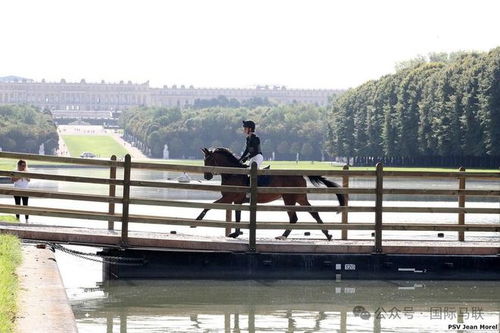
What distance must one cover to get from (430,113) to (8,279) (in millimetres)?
112197

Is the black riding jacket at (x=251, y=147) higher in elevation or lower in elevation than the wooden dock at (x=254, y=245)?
higher

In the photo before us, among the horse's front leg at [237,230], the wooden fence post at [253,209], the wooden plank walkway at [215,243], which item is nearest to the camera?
the wooden plank walkway at [215,243]

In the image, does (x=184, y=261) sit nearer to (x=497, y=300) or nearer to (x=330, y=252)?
(x=330, y=252)

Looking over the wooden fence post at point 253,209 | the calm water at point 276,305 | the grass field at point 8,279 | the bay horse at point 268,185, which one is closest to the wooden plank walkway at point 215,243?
the wooden fence post at point 253,209

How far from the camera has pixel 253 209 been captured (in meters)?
22.2

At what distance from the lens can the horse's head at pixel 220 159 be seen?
78.8ft

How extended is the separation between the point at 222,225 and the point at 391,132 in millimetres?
119086

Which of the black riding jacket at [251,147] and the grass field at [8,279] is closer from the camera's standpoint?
the grass field at [8,279]

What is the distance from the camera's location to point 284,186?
76.6ft

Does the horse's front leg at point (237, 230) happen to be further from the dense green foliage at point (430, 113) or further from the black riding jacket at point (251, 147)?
the dense green foliage at point (430, 113)

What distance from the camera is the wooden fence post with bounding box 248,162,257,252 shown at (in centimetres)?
2208

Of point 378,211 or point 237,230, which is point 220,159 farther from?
point 378,211

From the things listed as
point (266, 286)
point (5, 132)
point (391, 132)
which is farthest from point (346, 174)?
point (5, 132)

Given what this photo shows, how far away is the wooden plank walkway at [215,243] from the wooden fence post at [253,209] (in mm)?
145
